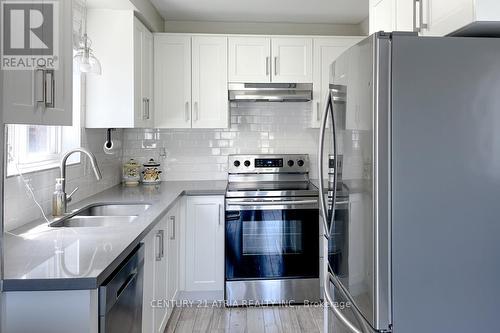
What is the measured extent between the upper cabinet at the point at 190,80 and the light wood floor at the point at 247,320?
1.54 metres

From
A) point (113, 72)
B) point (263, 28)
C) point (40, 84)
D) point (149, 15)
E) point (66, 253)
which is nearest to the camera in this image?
point (40, 84)

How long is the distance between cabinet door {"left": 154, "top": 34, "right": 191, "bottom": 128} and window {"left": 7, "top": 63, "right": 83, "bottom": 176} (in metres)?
0.77

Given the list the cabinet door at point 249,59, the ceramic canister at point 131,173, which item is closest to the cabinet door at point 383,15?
the cabinet door at point 249,59

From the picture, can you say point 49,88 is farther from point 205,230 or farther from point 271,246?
point 271,246

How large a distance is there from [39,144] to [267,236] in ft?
5.64

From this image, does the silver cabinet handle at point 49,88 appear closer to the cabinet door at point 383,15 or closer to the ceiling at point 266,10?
the cabinet door at point 383,15

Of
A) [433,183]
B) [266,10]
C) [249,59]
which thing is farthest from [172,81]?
[433,183]

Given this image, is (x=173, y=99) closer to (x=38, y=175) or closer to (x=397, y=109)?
(x=38, y=175)

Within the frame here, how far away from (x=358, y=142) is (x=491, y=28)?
650 mm

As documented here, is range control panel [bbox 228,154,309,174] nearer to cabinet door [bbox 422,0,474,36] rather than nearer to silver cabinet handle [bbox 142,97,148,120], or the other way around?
silver cabinet handle [bbox 142,97,148,120]

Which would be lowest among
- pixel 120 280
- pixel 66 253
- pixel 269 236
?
pixel 269 236

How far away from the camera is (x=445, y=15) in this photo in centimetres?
161

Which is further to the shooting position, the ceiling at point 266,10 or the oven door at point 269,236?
the ceiling at point 266,10

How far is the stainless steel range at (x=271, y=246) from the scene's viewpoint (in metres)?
3.12
